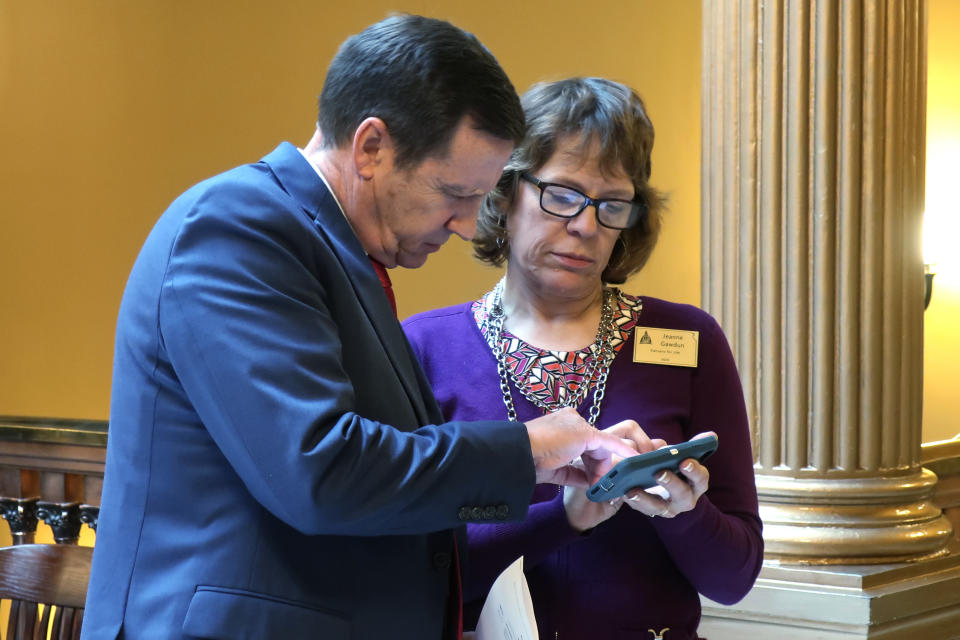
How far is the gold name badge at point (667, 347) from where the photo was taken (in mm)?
1816

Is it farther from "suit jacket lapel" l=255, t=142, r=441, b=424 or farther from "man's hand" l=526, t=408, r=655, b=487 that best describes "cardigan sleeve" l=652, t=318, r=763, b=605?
"suit jacket lapel" l=255, t=142, r=441, b=424

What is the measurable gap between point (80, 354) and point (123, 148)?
1133mm

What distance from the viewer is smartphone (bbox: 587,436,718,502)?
1397 millimetres

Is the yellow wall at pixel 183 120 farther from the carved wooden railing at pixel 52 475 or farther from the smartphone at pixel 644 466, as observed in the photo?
the smartphone at pixel 644 466

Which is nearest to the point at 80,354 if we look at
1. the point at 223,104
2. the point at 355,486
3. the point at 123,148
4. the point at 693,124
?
the point at 123,148

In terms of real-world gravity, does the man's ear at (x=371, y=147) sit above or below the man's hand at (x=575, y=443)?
above

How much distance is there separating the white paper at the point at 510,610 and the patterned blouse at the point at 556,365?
389 millimetres

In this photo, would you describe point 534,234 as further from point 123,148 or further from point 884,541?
point 123,148

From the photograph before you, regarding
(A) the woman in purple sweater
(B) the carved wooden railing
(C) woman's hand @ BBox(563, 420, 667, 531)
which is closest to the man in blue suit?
(C) woman's hand @ BBox(563, 420, 667, 531)

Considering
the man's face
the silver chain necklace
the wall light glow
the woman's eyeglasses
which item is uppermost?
the wall light glow

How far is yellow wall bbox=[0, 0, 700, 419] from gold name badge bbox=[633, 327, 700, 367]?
4386 millimetres

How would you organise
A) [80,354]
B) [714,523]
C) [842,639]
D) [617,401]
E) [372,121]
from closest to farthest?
1. [372,121]
2. [714,523]
3. [617,401]
4. [842,639]
5. [80,354]

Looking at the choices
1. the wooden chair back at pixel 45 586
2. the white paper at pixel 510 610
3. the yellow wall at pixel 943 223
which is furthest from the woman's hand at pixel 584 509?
the yellow wall at pixel 943 223

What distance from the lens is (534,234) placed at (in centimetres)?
186
